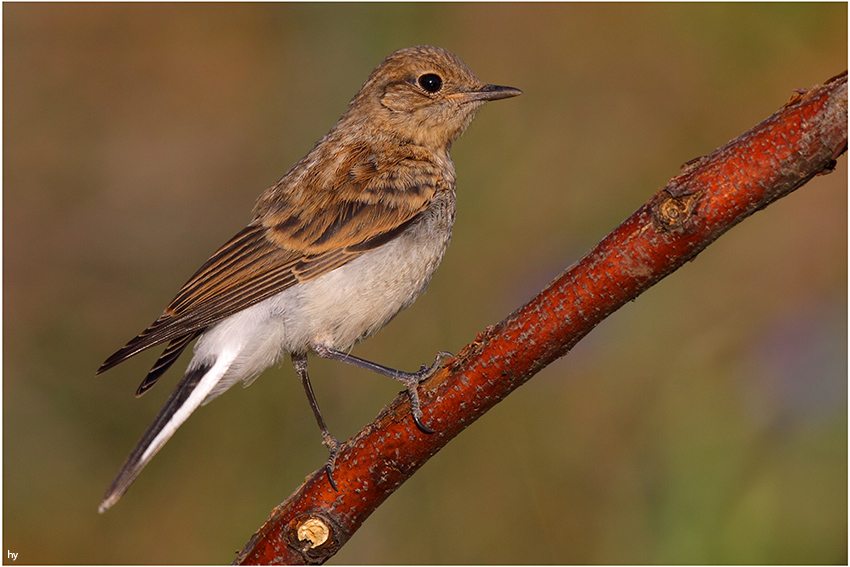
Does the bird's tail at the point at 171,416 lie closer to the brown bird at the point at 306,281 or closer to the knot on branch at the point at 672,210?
the brown bird at the point at 306,281

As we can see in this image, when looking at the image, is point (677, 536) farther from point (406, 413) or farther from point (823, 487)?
point (406, 413)

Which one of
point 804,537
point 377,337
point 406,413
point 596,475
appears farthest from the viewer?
point 377,337

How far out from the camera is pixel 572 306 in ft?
8.66

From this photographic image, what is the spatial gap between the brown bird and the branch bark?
86cm

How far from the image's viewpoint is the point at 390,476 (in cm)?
312

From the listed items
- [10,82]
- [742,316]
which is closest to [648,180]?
[742,316]

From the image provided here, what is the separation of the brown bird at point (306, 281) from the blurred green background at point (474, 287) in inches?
35.3

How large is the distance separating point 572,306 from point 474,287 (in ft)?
10.6

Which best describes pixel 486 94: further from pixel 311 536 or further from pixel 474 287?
pixel 311 536

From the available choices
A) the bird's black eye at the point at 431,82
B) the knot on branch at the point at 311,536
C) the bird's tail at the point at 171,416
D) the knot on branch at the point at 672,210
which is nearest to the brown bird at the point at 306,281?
the bird's tail at the point at 171,416

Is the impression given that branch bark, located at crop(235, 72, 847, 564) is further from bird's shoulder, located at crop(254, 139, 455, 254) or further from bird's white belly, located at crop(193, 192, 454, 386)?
bird's shoulder, located at crop(254, 139, 455, 254)

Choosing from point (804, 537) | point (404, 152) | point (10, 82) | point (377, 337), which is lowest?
point (804, 537)

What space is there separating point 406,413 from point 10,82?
226 inches

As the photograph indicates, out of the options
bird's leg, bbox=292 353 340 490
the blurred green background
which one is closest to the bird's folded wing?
bird's leg, bbox=292 353 340 490
